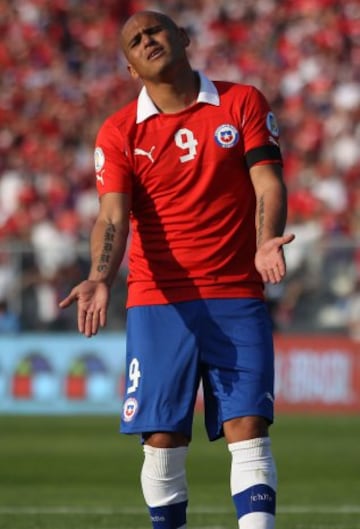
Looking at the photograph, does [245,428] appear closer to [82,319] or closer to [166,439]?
[166,439]

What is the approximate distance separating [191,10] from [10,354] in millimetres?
Result: 9001

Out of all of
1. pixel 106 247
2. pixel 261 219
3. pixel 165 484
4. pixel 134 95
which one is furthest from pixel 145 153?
pixel 134 95

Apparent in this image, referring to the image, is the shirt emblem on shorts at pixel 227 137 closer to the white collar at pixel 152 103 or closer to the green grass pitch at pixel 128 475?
the white collar at pixel 152 103

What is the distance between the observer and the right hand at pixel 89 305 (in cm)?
584

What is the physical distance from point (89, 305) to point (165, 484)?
1054 mm

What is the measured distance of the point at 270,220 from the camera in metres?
6.18

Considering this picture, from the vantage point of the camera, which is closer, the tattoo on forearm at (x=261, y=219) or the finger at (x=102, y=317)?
the finger at (x=102, y=317)

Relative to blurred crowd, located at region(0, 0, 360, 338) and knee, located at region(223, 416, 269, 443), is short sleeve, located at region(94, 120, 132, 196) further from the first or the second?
blurred crowd, located at region(0, 0, 360, 338)

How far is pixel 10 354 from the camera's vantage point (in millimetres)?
19562

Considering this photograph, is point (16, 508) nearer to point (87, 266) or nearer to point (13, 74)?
point (87, 266)

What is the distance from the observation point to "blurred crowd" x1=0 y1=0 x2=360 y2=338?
18.4 meters

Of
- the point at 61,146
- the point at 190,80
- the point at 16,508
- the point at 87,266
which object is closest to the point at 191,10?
the point at 61,146

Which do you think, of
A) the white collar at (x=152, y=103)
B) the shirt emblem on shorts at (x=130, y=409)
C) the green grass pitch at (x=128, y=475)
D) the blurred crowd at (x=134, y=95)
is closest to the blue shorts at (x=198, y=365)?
the shirt emblem on shorts at (x=130, y=409)

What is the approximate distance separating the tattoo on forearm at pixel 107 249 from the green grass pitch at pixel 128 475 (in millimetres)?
2887
